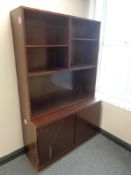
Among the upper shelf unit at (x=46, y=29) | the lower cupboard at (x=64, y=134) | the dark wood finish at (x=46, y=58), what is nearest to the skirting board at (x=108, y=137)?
the lower cupboard at (x=64, y=134)

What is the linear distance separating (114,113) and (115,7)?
1667mm

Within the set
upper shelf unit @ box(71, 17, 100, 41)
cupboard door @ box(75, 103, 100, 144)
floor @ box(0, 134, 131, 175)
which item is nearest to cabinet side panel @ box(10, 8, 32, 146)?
floor @ box(0, 134, 131, 175)

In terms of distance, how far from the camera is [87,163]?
78.2 inches

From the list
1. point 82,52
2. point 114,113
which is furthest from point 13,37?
point 114,113

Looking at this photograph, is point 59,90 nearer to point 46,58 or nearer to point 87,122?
point 46,58

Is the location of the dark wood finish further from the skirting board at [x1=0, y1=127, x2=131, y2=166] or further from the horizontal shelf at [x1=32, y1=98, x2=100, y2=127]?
the skirting board at [x1=0, y1=127, x2=131, y2=166]

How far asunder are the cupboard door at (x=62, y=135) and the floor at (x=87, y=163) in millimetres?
164

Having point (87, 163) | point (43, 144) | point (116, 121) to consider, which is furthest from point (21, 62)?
point (116, 121)

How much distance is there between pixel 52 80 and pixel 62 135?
2.61 feet

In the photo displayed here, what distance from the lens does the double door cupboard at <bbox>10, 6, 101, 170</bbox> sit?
1632 millimetres

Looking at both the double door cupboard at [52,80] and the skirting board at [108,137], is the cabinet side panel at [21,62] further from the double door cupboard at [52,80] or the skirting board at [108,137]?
the skirting board at [108,137]

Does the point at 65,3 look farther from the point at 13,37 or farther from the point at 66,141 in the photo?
the point at 66,141

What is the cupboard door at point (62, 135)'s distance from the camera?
1.81 meters

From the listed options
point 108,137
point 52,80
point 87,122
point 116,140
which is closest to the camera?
point 52,80
